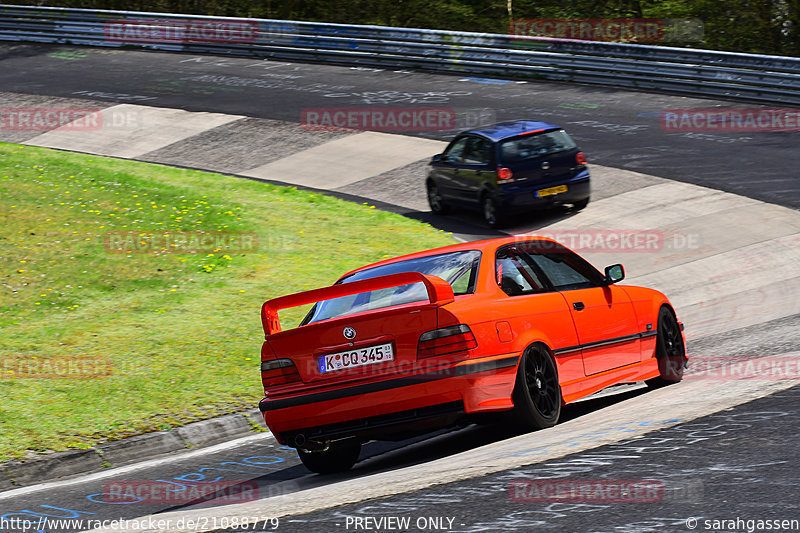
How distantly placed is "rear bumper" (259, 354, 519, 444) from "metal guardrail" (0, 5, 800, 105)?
17441 millimetres

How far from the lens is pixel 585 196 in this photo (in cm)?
1706

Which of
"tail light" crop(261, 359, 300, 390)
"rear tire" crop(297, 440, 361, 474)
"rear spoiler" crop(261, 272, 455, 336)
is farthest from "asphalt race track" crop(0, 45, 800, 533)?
"rear spoiler" crop(261, 272, 455, 336)

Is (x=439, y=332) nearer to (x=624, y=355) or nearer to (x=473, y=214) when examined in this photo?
(x=624, y=355)

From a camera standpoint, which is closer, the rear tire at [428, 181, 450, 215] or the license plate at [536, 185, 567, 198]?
the license plate at [536, 185, 567, 198]

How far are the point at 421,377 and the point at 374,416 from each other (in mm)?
396

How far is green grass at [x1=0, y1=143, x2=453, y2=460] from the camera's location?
8.99m

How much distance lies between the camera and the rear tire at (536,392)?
682 centimetres

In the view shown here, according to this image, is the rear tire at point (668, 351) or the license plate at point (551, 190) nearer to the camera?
the rear tire at point (668, 351)

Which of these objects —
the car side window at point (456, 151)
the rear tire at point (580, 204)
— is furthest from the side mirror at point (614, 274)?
the car side window at point (456, 151)

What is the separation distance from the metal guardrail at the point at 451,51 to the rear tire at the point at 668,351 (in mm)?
14569
